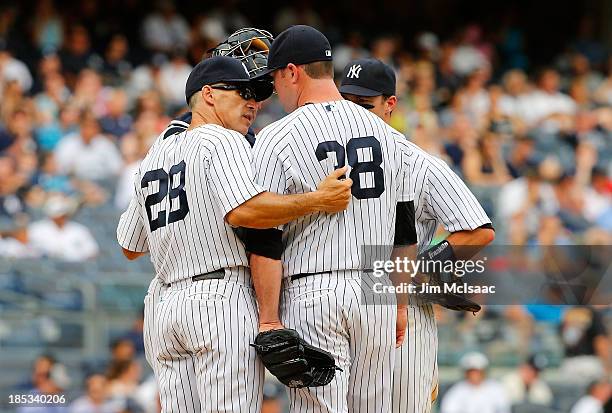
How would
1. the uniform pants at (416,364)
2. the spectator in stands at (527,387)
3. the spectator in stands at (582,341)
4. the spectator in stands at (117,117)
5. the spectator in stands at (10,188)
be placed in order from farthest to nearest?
the spectator in stands at (117,117)
the spectator in stands at (10,188)
the spectator in stands at (582,341)
the spectator in stands at (527,387)
the uniform pants at (416,364)

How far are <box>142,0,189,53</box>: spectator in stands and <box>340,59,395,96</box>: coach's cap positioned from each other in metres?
10.1

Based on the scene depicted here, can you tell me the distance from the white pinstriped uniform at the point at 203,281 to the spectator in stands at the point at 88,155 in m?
6.71

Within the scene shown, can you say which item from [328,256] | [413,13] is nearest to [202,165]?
[328,256]

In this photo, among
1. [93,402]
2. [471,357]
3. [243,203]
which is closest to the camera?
[243,203]

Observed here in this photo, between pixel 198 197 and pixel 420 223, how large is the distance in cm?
124

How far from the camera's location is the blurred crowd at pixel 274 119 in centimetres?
1023

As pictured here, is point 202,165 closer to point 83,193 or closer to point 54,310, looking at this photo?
point 54,310

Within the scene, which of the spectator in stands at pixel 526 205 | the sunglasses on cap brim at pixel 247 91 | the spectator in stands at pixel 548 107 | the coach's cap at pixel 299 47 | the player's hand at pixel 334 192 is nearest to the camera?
the player's hand at pixel 334 192

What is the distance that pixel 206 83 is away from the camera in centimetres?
500

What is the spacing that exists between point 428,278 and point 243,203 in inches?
44.2

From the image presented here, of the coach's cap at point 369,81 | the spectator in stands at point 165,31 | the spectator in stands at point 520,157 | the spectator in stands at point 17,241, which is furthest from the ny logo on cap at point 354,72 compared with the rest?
the spectator in stands at point 165,31

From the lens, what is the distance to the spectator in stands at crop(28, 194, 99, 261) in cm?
1021

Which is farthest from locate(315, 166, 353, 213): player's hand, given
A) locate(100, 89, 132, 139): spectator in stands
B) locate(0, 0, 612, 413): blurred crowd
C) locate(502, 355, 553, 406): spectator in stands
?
locate(100, 89, 132, 139): spectator in stands

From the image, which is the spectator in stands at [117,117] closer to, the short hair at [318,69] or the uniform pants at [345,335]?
the short hair at [318,69]
